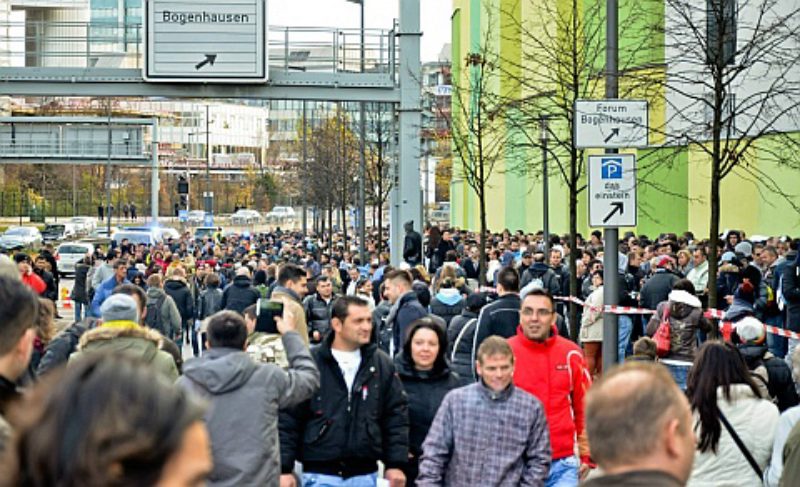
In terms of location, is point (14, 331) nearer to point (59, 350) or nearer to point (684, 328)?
point (59, 350)

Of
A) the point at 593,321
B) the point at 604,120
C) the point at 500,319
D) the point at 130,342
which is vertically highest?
the point at 604,120

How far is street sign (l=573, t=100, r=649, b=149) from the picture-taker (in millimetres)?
13883

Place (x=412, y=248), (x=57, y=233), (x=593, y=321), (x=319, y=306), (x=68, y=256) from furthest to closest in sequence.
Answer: (x=57, y=233), (x=68, y=256), (x=412, y=248), (x=319, y=306), (x=593, y=321)

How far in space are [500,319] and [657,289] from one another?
6927 mm

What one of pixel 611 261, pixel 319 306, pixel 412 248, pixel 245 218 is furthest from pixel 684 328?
pixel 245 218

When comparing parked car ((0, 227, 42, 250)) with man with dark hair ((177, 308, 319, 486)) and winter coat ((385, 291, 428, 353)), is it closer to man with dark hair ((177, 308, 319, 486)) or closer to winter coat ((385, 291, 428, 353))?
winter coat ((385, 291, 428, 353))

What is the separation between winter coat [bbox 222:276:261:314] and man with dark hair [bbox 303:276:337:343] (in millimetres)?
2921

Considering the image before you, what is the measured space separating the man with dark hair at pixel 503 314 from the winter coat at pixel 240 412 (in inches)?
164

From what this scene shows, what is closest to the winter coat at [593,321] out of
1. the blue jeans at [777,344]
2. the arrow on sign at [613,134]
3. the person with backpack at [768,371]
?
the blue jeans at [777,344]

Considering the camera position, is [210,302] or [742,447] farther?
[210,302]

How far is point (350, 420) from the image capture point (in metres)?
8.48

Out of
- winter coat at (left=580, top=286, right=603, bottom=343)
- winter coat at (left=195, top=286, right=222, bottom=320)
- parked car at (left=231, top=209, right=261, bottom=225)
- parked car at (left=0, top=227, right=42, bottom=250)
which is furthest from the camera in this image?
parked car at (left=231, top=209, right=261, bottom=225)

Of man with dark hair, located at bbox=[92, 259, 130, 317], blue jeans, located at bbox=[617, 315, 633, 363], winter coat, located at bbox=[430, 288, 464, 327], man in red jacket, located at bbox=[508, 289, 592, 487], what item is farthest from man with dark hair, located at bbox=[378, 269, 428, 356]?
man with dark hair, located at bbox=[92, 259, 130, 317]

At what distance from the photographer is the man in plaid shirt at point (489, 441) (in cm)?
788
